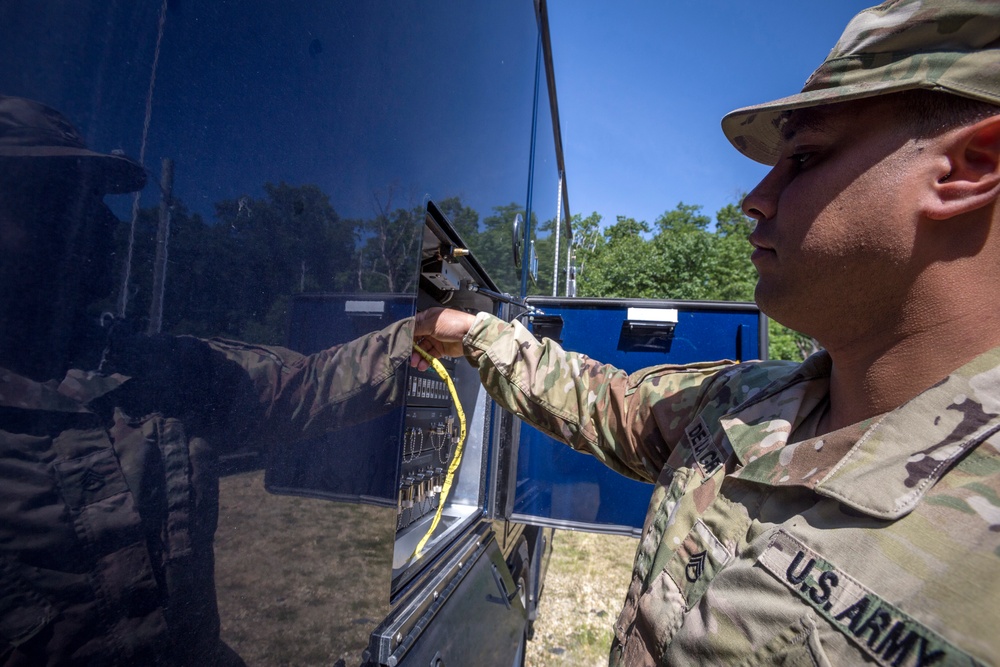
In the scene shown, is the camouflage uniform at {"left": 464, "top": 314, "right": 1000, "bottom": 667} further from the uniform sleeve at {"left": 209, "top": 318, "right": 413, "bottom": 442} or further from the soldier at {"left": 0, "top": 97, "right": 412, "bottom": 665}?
the soldier at {"left": 0, "top": 97, "right": 412, "bottom": 665}

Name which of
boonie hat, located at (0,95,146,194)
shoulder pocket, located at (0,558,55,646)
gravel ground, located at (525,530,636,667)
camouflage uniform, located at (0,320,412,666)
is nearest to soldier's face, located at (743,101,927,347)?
camouflage uniform, located at (0,320,412,666)

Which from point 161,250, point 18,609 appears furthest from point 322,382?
point 18,609

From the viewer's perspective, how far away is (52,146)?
0.42 metres

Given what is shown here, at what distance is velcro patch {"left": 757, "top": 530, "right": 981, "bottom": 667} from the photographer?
658 mm

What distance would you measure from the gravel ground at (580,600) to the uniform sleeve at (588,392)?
2.44m

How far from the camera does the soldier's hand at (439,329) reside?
1.48 metres

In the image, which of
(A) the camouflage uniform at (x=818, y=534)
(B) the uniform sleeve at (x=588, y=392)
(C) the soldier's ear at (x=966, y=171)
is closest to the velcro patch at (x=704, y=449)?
(A) the camouflage uniform at (x=818, y=534)

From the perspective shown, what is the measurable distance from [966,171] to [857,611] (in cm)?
68

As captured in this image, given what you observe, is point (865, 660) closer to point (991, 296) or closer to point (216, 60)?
point (991, 296)

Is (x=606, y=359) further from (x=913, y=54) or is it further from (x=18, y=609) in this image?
(x=18, y=609)

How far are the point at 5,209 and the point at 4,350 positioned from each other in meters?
0.10

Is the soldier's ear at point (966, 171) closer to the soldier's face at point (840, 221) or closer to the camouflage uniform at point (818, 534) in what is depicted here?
the soldier's face at point (840, 221)

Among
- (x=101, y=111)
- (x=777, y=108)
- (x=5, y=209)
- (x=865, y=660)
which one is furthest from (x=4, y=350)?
(x=777, y=108)

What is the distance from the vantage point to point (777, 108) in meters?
1.04
